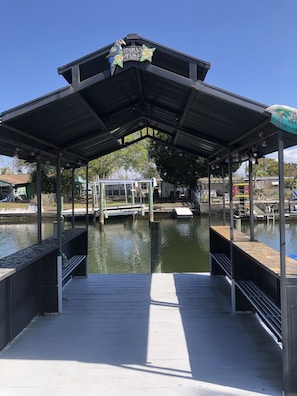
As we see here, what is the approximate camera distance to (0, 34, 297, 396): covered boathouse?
3037mm

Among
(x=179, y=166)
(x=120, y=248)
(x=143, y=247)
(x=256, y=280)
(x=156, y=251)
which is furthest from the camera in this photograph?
(x=179, y=166)

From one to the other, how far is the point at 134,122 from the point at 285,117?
3.36 metres

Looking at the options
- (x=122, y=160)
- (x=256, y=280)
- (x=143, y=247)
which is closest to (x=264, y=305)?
(x=256, y=280)

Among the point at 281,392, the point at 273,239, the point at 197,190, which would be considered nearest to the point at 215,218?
the point at 197,190

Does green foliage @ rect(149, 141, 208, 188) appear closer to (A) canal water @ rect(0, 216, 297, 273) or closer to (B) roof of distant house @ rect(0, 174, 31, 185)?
(A) canal water @ rect(0, 216, 297, 273)

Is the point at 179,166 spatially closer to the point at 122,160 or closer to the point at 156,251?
the point at 122,160

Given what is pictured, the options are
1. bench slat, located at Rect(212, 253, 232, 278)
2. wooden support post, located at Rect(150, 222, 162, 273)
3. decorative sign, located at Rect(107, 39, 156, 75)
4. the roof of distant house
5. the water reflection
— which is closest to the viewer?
decorative sign, located at Rect(107, 39, 156, 75)

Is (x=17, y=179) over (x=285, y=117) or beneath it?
over

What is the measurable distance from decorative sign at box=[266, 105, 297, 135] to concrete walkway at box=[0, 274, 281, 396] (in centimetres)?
196

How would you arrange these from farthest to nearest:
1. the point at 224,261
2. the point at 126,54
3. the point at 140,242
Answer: the point at 140,242 < the point at 224,261 < the point at 126,54

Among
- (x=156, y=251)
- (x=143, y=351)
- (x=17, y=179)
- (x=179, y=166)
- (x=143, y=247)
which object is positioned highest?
(x=179, y=166)

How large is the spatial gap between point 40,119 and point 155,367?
104 inches

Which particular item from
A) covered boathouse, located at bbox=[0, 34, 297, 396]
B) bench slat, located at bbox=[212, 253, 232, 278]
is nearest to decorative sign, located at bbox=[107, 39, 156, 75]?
covered boathouse, located at bbox=[0, 34, 297, 396]

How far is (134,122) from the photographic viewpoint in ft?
18.7
